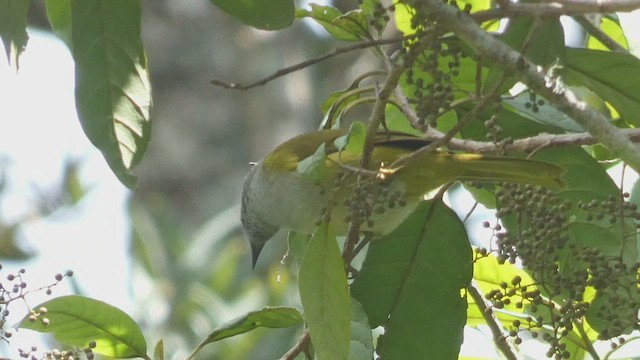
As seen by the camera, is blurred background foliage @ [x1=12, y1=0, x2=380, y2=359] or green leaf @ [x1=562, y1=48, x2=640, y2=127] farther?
blurred background foliage @ [x1=12, y1=0, x2=380, y2=359]

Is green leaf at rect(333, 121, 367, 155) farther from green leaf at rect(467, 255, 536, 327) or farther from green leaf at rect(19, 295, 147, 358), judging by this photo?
green leaf at rect(467, 255, 536, 327)

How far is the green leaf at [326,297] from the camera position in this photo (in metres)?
1.88

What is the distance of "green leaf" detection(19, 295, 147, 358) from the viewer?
2299 millimetres

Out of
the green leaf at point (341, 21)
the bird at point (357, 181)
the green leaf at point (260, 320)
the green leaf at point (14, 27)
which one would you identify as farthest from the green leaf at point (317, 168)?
the green leaf at point (14, 27)

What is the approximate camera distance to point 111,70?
2.26m

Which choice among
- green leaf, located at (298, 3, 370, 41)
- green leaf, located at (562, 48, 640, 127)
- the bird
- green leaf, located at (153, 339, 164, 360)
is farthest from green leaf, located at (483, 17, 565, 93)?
green leaf, located at (153, 339, 164, 360)

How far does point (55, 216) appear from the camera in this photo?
805 cm

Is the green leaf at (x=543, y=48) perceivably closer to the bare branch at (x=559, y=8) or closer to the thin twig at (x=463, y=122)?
the bare branch at (x=559, y=8)

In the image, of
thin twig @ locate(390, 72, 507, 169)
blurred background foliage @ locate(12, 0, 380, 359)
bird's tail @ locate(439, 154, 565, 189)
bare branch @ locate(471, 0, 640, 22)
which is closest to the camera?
thin twig @ locate(390, 72, 507, 169)

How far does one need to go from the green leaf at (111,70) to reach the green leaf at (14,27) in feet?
0.40

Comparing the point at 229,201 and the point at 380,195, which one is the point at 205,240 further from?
the point at 380,195

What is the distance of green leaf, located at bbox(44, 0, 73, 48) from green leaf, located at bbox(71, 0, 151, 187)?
19 centimetres

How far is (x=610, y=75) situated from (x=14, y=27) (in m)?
1.35

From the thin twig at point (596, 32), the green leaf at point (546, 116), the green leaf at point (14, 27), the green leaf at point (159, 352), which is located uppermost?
the thin twig at point (596, 32)
